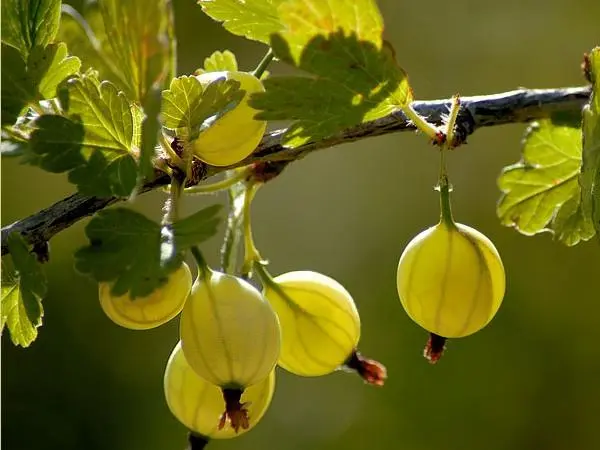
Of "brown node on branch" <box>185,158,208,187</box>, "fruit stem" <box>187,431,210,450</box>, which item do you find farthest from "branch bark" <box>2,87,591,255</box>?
"fruit stem" <box>187,431,210,450</box>

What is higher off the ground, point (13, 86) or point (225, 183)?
point (13, 86)

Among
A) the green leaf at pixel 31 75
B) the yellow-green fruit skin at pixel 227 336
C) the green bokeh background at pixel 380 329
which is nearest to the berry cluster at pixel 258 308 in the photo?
the yellow-green fruit skin at pixel 227 336

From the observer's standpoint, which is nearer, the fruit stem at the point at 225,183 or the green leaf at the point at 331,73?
the green leaf at the point at 331,73

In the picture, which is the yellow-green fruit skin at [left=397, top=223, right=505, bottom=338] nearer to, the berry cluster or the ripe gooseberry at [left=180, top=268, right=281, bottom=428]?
the berry cluster

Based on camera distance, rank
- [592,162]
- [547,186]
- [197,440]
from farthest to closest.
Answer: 1. [547,186]
2. [197,440]
3. [592,162]

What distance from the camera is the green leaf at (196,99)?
62cm

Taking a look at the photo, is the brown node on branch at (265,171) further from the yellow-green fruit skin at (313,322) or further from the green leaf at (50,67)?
the green leaf at (50,67)

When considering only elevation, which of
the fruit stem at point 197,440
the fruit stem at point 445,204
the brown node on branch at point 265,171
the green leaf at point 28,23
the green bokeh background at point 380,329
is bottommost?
the green bokeh background at point 380,329

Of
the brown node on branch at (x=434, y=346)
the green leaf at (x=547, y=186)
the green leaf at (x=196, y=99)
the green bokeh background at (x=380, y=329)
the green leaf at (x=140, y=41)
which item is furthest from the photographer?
the green bokeh background at (x=380, y=329)

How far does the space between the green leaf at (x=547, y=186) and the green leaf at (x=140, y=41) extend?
0.42 meters

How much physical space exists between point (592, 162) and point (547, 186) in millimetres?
235

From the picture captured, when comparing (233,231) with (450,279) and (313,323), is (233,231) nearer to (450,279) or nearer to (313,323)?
(313,323)

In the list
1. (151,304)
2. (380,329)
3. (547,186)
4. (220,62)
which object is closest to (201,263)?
(151,304)

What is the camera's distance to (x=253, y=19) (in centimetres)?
67
